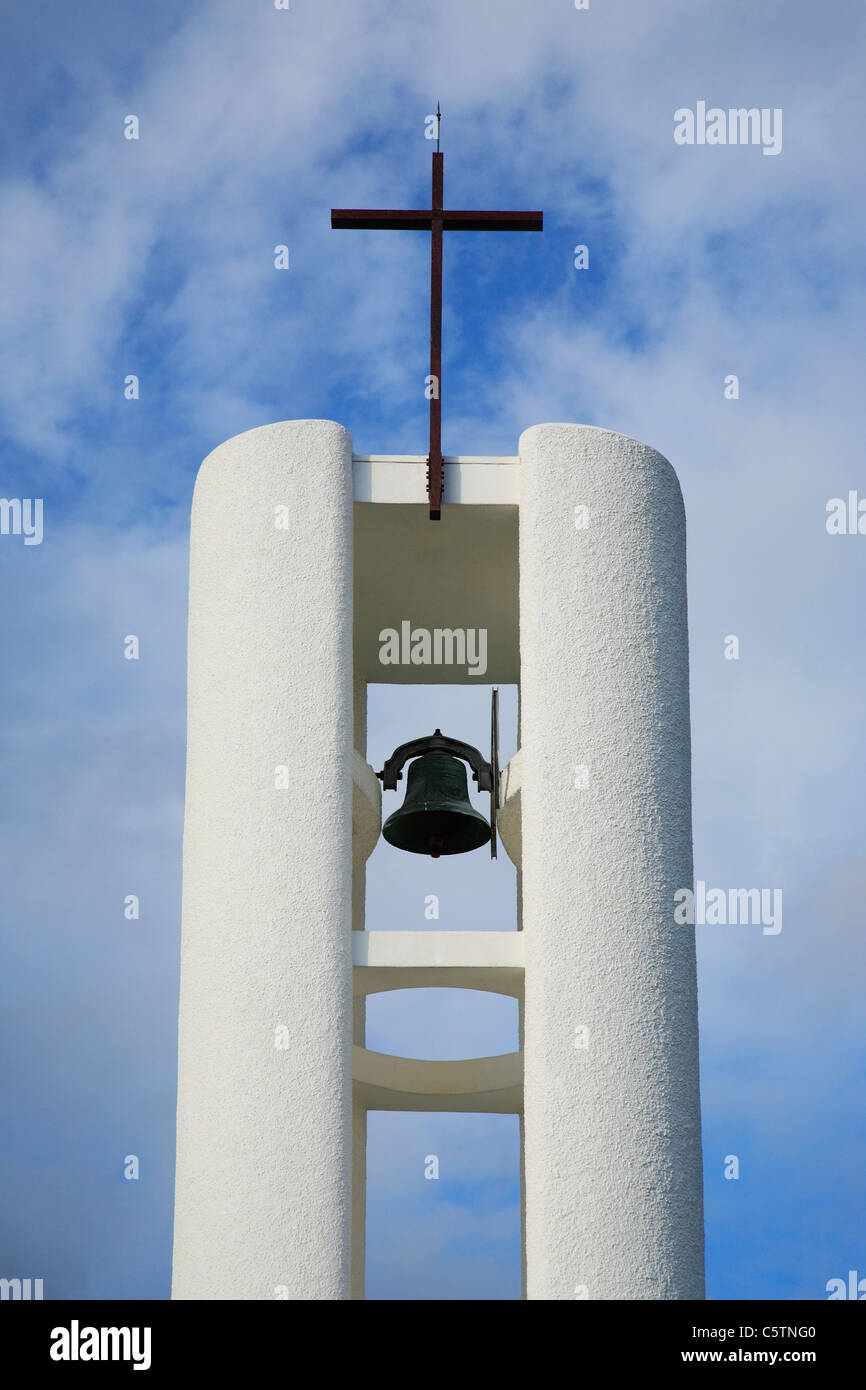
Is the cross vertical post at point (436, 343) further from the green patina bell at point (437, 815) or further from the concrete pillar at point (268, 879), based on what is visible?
the green patina bell at point (437, 815)

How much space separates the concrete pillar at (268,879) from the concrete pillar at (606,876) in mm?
1201

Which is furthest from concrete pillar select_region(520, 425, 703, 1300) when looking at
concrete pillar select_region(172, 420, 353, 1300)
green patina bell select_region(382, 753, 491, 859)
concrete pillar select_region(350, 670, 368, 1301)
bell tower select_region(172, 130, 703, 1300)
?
concrete pillar select_region(350, 670, 368, 1301)

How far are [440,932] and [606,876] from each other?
1.13 metres

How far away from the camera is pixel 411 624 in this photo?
15.8 meters

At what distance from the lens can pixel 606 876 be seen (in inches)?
Answer: 496

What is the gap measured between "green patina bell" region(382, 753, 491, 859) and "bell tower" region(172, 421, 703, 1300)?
1.76 ft

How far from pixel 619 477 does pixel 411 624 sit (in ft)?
9.40

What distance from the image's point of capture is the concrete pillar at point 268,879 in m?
12.1

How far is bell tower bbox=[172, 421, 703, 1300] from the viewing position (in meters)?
12.1
